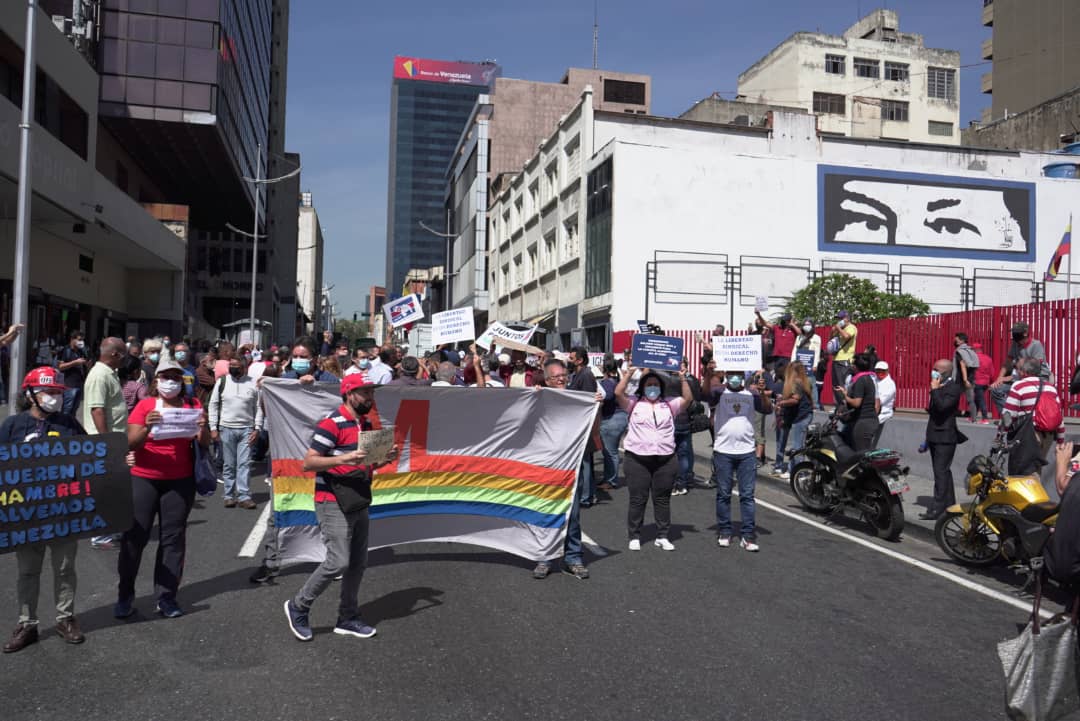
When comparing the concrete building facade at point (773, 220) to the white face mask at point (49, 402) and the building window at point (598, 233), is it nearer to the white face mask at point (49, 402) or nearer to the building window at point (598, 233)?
the building window at point (598, 233)

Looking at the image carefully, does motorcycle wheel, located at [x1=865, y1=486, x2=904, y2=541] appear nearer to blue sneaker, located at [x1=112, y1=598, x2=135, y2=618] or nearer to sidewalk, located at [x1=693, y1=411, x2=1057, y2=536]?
sidewalk, located at [x1=693, y1=411, x2=1057, y2=536]

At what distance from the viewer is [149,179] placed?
48.0 meters

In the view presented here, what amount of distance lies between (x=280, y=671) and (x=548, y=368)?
14.1 ft

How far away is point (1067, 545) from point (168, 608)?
17.7 ft

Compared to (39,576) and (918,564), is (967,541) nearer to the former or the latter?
(918,564)

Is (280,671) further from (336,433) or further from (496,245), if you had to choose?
(496,245)

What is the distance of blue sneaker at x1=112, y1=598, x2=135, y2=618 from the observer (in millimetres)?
6043

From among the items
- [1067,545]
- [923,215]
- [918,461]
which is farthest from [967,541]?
[923,215]

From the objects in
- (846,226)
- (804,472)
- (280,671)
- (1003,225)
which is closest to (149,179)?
(846,226)

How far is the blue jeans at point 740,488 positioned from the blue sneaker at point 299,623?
4661mm

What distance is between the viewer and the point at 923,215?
3675cm

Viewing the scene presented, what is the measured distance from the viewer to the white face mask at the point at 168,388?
6197 mm

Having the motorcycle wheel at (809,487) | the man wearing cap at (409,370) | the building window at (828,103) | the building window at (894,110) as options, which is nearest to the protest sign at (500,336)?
the man wearing cap at (409,370)

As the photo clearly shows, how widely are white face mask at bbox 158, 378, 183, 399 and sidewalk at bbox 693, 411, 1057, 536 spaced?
783 cm
